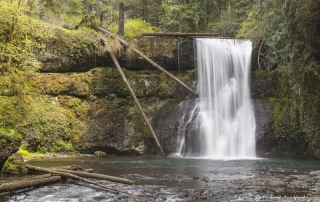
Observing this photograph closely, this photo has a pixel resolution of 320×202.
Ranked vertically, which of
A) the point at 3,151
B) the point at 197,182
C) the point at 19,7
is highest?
the point at 19,7

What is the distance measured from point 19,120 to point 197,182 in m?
10.9

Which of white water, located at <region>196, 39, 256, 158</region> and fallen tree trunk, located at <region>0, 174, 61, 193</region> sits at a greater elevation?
white water, located at <region>196, 39, 256, 158</region>

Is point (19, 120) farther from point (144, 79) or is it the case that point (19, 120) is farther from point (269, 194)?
point (269, 194)

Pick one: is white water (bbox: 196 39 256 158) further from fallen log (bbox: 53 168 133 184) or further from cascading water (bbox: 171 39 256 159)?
fallen log (bbox: 53 168 133 184)

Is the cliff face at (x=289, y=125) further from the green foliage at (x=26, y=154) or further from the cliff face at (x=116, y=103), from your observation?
the green foliage at (x=26, y=154)

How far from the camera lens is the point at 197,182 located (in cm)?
850

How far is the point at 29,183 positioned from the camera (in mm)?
7211

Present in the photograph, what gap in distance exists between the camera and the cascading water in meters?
16.8

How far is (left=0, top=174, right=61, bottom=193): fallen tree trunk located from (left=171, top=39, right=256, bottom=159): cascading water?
32.3 ft

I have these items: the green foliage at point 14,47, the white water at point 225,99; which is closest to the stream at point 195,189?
the green foliage at point 14,47

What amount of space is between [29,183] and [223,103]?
1324 cm

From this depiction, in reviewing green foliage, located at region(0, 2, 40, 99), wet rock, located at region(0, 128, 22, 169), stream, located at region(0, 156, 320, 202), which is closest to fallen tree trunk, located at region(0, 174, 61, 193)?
stream, located at region(0, 156, 320, 202)

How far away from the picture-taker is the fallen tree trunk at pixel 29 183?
6.77m

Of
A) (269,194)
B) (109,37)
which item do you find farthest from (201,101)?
(269,194)
